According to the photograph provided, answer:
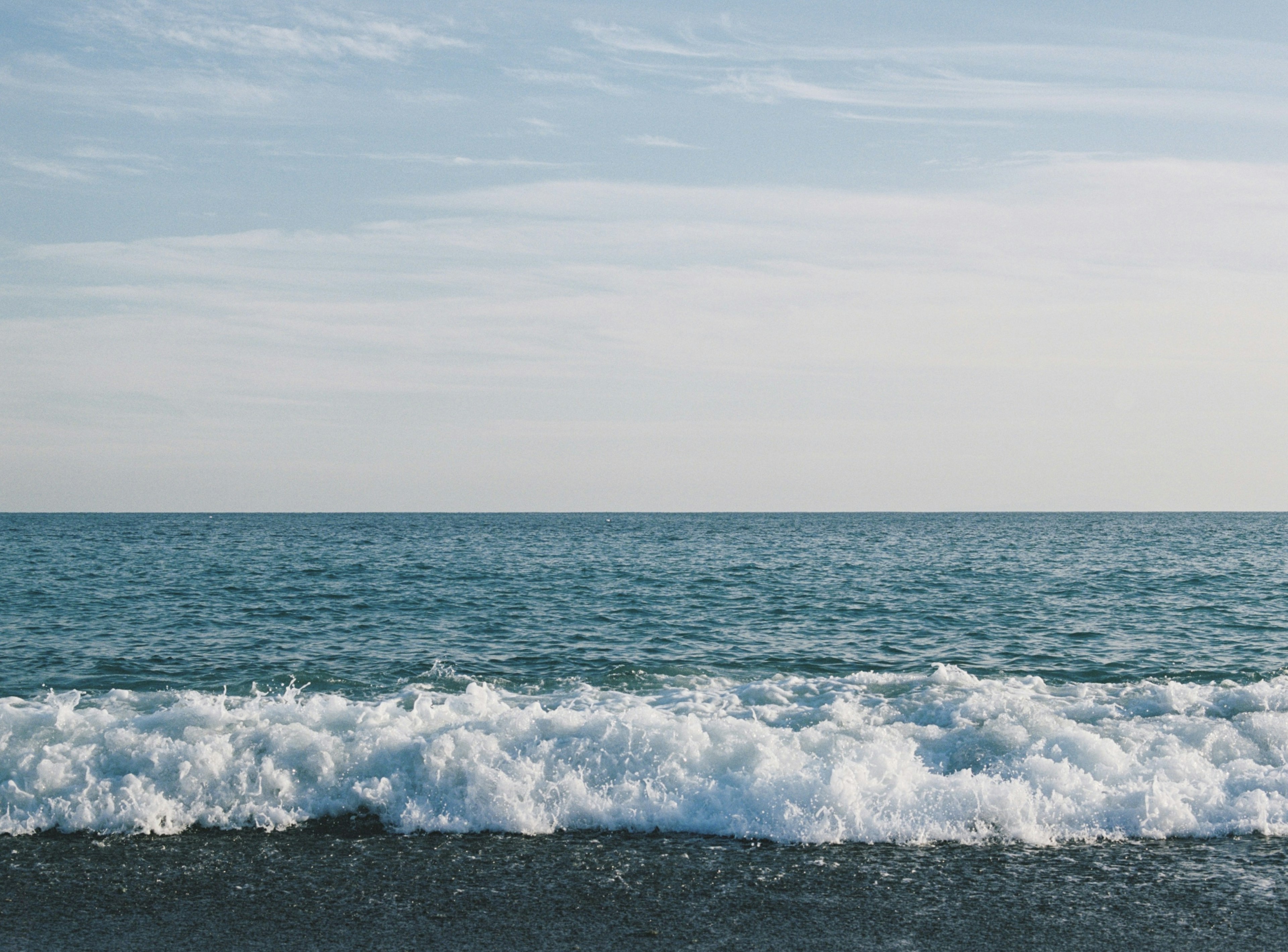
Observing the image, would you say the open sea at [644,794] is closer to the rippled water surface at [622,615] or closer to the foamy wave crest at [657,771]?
the foamy wave crest at [657,771]

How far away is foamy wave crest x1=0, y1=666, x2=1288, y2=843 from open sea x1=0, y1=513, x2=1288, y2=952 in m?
0.03

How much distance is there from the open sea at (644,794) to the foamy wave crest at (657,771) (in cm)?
3

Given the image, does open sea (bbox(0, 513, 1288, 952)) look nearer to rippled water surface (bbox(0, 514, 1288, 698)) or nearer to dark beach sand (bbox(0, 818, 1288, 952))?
dark beach sand (bbox(0, 818, 1288, 952))

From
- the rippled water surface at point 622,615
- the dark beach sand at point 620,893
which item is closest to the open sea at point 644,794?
the dark beach sand at point 620,893

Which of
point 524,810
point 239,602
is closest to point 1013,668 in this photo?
point 524,810

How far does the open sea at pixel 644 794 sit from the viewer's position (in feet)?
22.6

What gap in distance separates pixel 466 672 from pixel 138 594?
17.1m

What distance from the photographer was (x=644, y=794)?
9180 millimetres

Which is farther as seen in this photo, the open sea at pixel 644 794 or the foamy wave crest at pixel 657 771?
the foamy wave crest at pixel 657 771

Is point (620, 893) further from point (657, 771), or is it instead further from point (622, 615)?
point (622, 615)

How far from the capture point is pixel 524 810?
29.3 ft

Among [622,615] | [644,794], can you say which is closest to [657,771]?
[644,794]

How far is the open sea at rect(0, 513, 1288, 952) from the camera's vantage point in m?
6.90

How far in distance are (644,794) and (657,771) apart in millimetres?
361
